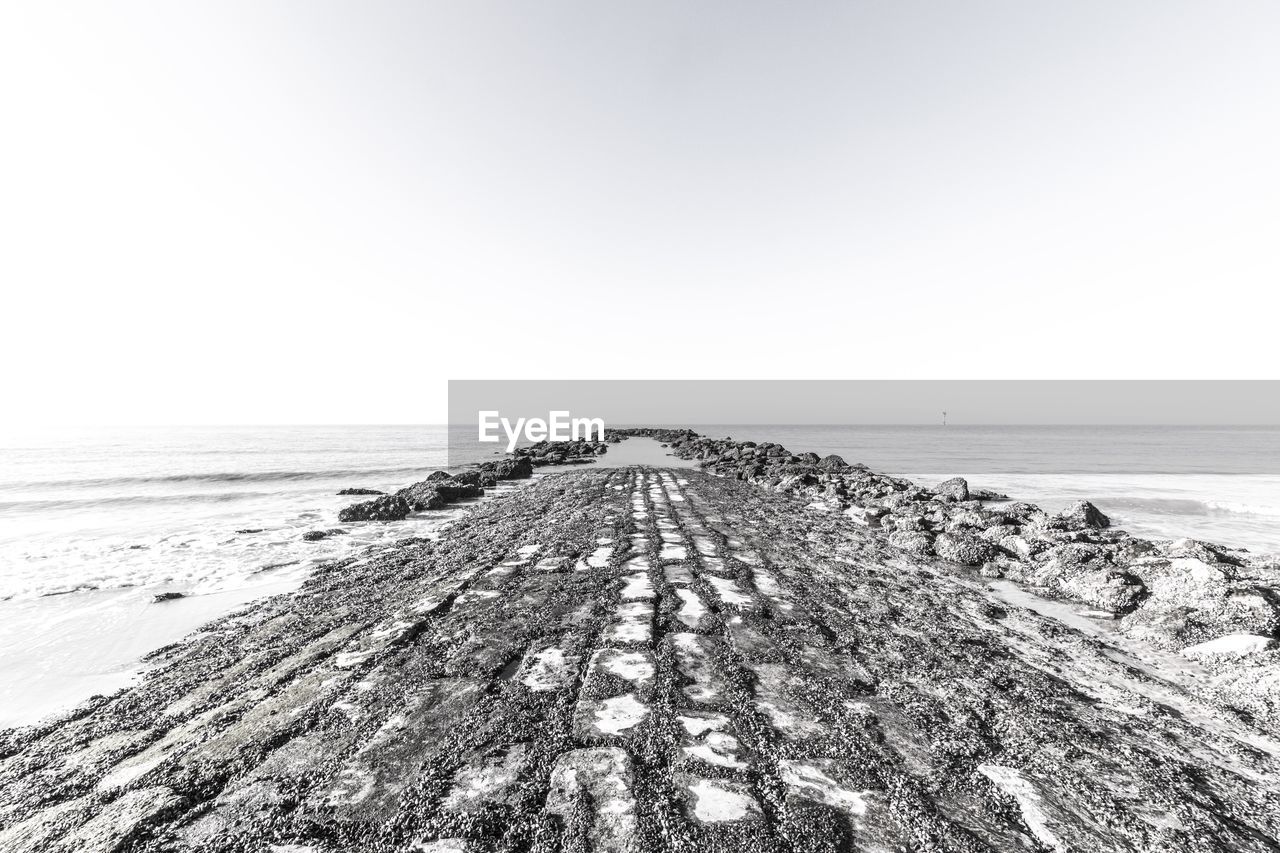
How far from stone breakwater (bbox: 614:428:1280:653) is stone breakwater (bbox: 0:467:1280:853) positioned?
1271 mm

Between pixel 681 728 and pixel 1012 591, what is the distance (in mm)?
6307

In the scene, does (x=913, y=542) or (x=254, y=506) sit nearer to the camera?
(x=913, y=542)

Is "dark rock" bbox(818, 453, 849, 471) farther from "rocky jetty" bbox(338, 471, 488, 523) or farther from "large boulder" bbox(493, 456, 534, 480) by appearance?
"rocky jetty" bbox(338, 471, 488, 523)

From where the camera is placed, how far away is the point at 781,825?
2619 millimetres

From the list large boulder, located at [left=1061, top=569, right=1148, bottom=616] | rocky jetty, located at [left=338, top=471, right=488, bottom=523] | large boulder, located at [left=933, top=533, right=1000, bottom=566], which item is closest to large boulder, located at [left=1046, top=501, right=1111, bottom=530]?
large boulder, located at [left=933, top=533, right=1000, bottom=566]

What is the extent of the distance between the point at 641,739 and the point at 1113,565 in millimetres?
7915

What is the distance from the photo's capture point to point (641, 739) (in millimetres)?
3363

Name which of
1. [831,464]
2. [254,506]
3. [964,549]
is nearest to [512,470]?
[254,506]

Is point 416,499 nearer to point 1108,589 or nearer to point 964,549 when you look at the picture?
point 964,549

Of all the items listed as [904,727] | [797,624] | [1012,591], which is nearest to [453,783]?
[904,727]

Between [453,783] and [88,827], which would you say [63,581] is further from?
[453,783]

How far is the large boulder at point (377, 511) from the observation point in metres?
12.2

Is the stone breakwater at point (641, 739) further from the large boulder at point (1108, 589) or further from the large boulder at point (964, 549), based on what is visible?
the large boulder at point (964, 549)

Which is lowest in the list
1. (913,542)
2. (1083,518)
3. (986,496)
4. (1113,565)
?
(986,496)
